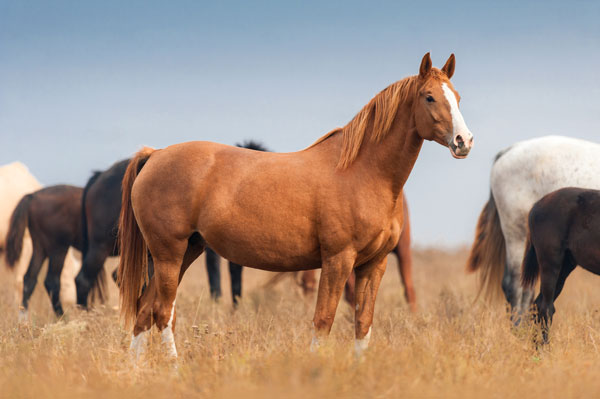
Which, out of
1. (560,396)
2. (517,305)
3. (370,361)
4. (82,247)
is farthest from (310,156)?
(82,247)

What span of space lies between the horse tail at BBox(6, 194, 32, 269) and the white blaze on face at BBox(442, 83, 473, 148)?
747 cm

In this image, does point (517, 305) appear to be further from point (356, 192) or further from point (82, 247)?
point (82, 247)

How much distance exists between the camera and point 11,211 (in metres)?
11.6

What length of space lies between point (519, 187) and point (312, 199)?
448 centimetres

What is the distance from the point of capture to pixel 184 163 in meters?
4.93

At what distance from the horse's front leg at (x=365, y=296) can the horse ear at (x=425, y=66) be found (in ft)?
4.83

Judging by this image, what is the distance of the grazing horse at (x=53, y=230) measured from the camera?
907 cm

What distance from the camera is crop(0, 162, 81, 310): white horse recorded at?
423 inches

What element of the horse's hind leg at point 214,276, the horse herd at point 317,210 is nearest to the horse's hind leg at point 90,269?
the horse's hind leg at point 214,276

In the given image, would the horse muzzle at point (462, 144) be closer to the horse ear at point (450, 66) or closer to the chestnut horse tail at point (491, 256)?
the horse ear at point (450, 66)

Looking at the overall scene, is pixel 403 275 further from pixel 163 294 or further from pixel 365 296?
pixel 163 294

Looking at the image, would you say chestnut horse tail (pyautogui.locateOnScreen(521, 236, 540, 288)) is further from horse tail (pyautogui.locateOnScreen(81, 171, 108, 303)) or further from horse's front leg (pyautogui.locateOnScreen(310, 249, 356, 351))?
horse tail (pyautogui.locateOnScreen(81, 171, 108, 303))

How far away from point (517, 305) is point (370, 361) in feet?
15.0

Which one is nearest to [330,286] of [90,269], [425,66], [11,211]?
[425,66]
